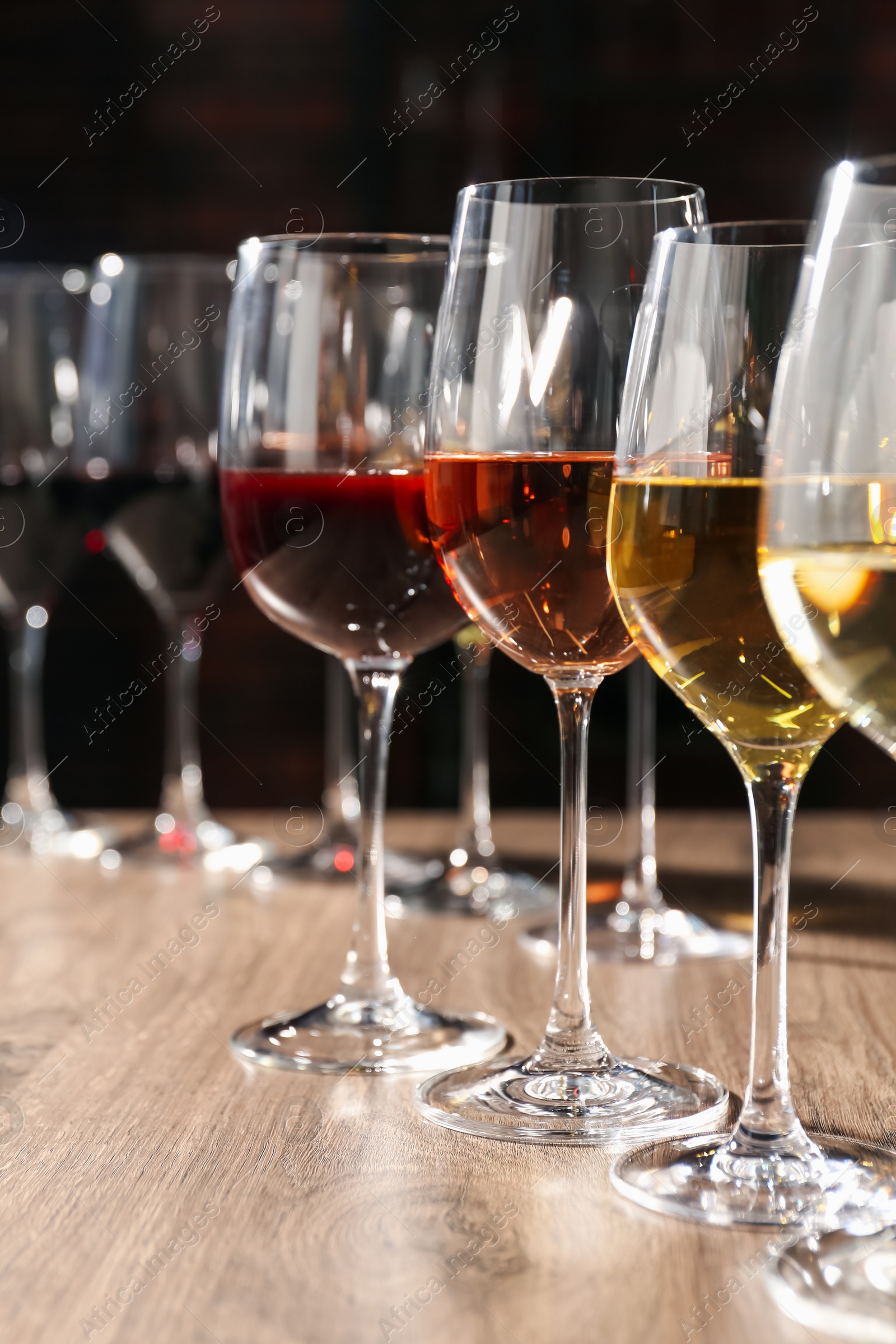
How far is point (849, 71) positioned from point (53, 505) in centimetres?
218

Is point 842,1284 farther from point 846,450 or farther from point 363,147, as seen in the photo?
point 363,147

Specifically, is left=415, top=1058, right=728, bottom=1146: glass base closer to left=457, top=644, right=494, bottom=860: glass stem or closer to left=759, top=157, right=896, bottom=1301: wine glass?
left=759, top=157, right=896, bottom=1301: wine glass

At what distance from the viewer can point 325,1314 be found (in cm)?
43

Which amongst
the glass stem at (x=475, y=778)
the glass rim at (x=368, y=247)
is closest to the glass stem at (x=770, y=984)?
the glass rim at (x=368, y=247)

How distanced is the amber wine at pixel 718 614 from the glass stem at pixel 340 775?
69 cm

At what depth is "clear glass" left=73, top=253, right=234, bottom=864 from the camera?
1.17 meters

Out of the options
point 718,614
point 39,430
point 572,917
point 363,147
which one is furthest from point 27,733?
point 363,147

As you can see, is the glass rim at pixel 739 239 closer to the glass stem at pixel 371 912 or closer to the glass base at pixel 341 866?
the glass stem at pixel 371 912

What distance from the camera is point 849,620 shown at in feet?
1.42

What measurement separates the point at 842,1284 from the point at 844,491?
221 millimetres

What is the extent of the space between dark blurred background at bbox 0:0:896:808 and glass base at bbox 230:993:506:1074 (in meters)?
2.10

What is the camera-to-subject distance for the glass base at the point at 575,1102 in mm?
579

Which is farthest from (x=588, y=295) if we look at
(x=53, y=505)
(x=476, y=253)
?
A: (x=53, y=505)

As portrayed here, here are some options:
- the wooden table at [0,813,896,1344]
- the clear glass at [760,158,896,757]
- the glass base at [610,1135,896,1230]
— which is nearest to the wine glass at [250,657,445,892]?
the wooden table at [0,813,896,1344]
